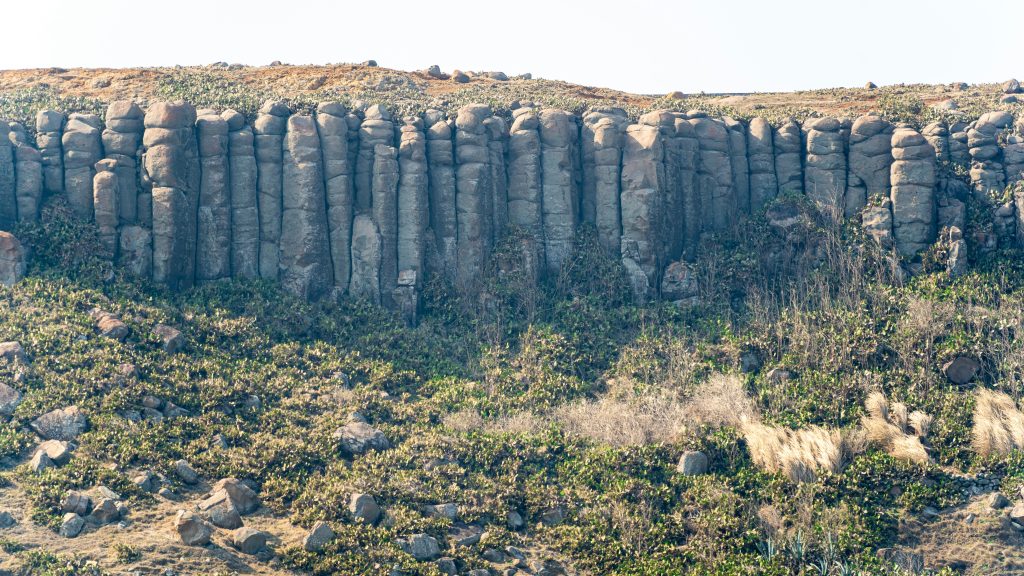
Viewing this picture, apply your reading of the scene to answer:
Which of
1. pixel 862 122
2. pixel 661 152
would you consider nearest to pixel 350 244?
pixel 661 152

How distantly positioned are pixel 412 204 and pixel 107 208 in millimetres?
8138

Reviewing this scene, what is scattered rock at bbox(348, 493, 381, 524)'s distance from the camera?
22500 millimetres

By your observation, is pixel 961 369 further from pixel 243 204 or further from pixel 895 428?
pixel 243 204

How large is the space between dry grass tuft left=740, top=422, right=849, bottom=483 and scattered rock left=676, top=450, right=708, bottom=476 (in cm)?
110

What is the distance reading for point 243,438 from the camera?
24.9m

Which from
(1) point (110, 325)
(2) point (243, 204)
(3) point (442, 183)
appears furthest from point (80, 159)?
(3) point (442, 183)

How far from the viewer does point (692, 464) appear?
25.1 m

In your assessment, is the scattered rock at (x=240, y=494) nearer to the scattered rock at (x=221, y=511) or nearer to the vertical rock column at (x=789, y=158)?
the scattered rock at (x=221, y=511)

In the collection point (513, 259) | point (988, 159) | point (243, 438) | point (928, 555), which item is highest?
point (988, 159)

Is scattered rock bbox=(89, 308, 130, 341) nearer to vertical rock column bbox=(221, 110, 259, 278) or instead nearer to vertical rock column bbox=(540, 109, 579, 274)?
vertical rock column bbox=(221, 110, 259, 278)

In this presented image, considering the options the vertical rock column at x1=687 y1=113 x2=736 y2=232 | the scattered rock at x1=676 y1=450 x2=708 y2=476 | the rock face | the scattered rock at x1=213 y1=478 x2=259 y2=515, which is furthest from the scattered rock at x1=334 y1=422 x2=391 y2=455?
the vertical rock column at x1=687 y1=113 x2=736 y2=232

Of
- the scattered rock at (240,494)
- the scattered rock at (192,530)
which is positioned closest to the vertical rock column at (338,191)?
the scattered rock at (240,494)

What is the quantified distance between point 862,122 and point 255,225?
17715 millimetres

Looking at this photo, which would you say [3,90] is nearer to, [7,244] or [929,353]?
[7,244]
